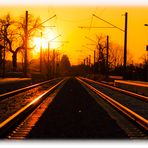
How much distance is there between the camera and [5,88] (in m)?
40.7

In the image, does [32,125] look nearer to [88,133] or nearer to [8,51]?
[88,133]

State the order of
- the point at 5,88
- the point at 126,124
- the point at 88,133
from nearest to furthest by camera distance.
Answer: the point at 88,133
the point at 126,124
the point at 5,88

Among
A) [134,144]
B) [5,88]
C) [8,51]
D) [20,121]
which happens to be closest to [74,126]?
[20,121]

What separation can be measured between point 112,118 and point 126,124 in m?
2.26

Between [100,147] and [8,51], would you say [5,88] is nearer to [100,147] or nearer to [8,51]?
[100,147]

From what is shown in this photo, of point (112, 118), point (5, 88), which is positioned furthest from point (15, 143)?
point (5, 88)

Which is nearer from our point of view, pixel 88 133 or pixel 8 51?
pixel 88 133

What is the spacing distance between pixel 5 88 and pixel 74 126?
26.4 metres

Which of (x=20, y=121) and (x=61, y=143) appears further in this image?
(x=20, y=121)

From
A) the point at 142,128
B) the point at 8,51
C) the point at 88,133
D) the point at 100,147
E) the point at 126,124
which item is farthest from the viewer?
the point at 8,51

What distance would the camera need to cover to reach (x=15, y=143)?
11344 mm

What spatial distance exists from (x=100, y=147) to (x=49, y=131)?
284cm

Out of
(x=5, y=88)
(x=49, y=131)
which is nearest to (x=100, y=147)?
(x=49, y=131)

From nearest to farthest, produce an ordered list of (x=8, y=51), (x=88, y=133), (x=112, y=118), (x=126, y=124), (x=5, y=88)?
(x=88, y=133) < (x=126, y=124) < (x=112, y=118) < (x=5, y=88) < (x=8, y=51)
